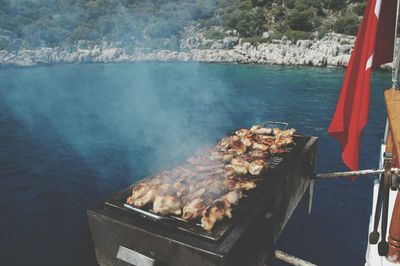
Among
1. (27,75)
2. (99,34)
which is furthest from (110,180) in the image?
(99,34)

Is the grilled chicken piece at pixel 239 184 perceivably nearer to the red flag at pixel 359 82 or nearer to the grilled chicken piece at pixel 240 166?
the grilled chicken piece at pixel 240 166

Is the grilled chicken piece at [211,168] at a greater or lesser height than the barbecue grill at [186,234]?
greater

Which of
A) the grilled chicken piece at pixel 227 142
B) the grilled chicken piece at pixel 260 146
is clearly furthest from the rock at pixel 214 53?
the grilled chicken piece at pixel 260 146

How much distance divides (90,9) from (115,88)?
13025mm

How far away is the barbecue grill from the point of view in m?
3.38

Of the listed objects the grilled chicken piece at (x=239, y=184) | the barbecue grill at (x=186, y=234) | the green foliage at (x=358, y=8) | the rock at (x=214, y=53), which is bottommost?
the barbecue grill at (x=186, y=234)

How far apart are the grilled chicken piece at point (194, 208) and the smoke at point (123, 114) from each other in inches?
Result: 70.4

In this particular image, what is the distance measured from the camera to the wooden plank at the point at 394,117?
3316mm

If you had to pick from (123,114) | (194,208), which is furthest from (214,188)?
(123,114)

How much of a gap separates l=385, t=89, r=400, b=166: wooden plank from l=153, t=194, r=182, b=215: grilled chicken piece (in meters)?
2.48

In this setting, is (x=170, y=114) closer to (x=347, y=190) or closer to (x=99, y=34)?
(x=347, y=190)

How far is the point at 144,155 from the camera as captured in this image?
15016mm

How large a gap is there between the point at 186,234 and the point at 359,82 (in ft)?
10.8

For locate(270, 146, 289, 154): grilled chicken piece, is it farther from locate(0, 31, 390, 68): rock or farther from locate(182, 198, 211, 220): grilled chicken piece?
locate(0, 31, 390, 68): rock
